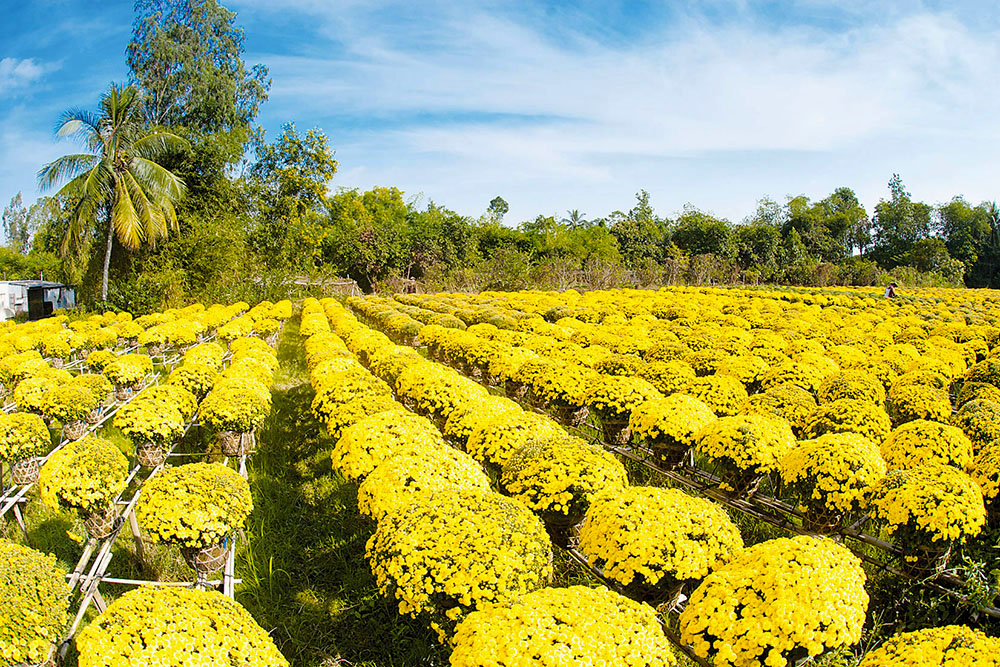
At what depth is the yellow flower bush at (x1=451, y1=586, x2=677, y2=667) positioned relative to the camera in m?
2.18

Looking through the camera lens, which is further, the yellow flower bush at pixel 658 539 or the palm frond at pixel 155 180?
the palm frond at pixel 155 180

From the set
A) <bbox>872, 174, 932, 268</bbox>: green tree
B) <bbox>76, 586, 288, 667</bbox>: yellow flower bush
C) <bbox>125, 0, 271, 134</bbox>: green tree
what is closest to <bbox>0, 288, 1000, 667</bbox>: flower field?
<bbox>76, 586, 288, 667</bbox>: yellow flower bush

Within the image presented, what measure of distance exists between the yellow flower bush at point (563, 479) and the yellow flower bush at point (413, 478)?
11.2 inches

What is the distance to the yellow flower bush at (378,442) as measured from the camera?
4.35 metres

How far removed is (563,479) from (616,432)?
103 inches

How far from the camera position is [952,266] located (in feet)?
127

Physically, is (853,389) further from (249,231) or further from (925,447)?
(249,231)

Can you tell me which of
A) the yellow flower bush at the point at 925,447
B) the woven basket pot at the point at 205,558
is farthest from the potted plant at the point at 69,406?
the yellow flower bush at the point at 925,447

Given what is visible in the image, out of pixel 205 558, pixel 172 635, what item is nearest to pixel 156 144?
pixel 205 558

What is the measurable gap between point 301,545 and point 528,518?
2.86m

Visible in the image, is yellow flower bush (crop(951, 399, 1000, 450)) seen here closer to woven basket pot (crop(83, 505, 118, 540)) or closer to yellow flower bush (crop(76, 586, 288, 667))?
yellow flower bush (crop(76, 586, 288, 667))

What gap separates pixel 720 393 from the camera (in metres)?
6.14

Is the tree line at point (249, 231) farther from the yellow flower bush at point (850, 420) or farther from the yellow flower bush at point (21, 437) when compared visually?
the yellow flower bush at point (850, 420)

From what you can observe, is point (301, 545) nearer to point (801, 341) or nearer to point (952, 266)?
point (801, 341)
